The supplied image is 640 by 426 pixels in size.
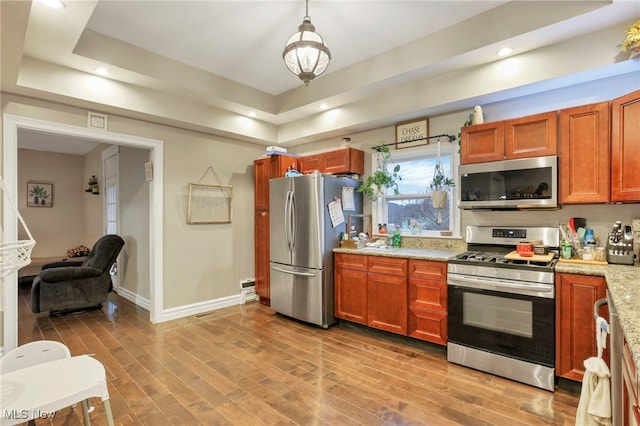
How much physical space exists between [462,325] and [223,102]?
3590 millimetres

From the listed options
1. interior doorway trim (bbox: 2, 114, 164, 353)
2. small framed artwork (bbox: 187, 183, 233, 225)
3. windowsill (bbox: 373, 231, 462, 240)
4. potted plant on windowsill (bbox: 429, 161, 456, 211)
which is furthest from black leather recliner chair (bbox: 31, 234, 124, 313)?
potted plant on windowsill (bbox: 429, 161, 456, 211)

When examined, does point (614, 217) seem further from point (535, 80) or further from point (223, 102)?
point (223, 102)

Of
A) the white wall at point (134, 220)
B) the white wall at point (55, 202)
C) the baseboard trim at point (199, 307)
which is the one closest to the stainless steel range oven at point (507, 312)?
the baseboard trim at point (199, 307)

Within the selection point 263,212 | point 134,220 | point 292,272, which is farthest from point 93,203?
point 292,272

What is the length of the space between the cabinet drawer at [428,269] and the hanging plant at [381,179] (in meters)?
1.10

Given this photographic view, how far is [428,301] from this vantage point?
295cm

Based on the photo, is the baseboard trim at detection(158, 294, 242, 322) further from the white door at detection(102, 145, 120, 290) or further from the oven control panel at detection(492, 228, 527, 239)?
the oven control panel at detection(492, 228, 527, 239)

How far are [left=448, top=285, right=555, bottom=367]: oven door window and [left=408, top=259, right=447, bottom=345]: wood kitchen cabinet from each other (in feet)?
0.37

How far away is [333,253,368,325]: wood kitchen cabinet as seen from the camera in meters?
3.43

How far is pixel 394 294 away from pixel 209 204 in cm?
276

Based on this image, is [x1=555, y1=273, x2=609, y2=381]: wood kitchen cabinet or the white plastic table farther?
[x1=555, y1=273, x2=609, y2=381]: wood kitchen cabinet

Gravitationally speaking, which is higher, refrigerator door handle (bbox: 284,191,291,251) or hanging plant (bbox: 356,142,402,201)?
hanging plant (bbox: 356,142,402,201)

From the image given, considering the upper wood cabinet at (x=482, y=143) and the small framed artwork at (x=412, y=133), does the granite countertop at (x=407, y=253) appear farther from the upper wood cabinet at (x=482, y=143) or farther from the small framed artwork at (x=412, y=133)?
the small framed artwork at (x=412, y=133)

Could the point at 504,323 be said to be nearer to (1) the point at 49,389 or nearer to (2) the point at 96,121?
(1) the point at 49,389
